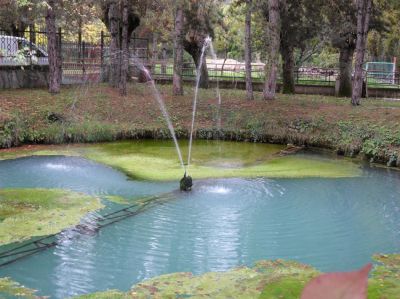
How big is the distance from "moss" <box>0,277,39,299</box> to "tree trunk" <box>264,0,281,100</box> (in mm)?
13301

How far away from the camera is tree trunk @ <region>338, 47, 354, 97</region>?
2295cm

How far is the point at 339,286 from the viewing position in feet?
2.52

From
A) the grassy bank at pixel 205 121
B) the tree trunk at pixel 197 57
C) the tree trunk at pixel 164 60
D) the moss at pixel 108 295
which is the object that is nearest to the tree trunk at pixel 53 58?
the grassy bank at pixel 205 121

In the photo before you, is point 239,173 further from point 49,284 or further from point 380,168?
point 49,284

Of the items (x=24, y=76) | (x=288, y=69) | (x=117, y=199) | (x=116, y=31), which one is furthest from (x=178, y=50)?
(x=117, y=199)

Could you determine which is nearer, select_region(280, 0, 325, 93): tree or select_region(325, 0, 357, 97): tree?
select_region(325, 0, 357, 97): tree

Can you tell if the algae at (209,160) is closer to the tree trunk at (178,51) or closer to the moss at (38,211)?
the moss at (38,211)

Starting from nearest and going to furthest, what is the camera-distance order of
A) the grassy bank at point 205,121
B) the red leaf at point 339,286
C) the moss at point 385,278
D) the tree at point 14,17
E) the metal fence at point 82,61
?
the red leaf at point 339,286 < the moss at point 385,278 < the grassy bank at point 205,121 < the tree at point 14,17 < the metal fence at point 82,61

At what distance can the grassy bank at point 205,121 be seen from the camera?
14164 millimetres

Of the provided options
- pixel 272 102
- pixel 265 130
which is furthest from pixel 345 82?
pixel 265 130

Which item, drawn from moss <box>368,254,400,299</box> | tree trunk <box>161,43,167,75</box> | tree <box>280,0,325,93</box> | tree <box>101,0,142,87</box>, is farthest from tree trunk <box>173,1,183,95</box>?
moss <box>368,254,400,299</box>

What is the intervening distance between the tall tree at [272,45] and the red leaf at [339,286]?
17221 mm

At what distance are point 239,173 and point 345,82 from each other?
13297mm

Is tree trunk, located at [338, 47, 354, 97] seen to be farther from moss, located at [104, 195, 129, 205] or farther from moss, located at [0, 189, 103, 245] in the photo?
moss, located at [0, 189, 103, 245]
